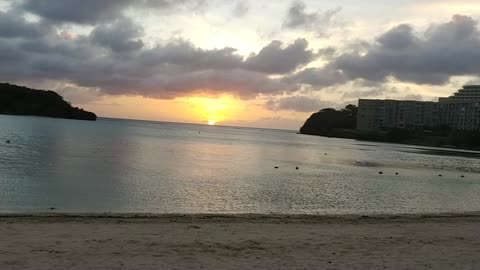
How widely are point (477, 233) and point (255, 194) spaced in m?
13.8

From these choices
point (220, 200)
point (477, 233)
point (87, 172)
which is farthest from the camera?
point (87, 172)

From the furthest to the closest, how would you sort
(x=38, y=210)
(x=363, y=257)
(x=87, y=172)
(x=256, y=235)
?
(x=87, y=172) → (x=38, y=210) → (x=256, y=235) → (x=363, y=257)

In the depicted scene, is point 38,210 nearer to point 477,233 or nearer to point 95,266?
point 95,266

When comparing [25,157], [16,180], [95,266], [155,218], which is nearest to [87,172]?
[16,180]

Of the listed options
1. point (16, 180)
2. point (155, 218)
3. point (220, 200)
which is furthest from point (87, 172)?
point (155, 218)

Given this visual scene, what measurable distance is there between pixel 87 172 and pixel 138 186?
8.18 metres

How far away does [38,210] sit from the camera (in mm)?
18547

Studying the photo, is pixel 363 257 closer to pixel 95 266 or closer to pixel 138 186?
pixel 95 266

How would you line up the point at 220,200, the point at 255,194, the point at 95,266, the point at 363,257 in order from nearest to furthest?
the point at 95,266
the point at 363,257
the point at 220,200
the point at 255,194

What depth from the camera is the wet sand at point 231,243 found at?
9609 mm

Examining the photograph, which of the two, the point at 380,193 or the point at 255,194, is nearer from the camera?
the point at 255,194

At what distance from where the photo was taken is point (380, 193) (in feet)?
99.2

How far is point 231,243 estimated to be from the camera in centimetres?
1182

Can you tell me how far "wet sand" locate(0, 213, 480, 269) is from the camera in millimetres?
9609
